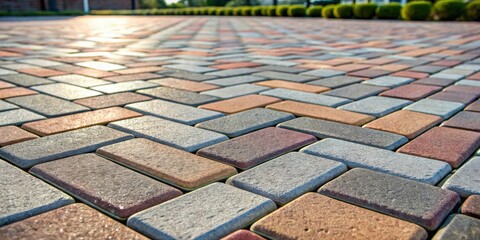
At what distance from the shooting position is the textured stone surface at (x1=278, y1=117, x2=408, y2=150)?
1.45m

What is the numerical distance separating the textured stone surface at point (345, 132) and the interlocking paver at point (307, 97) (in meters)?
0.33

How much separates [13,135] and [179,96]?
0.84m

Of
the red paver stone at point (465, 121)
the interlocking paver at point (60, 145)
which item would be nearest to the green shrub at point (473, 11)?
the red paver stone at point (465, 121)

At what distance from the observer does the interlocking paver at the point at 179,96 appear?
2.04 m

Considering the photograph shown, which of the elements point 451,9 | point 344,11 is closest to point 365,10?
point 344,11

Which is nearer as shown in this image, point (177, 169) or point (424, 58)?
point (177, 169)

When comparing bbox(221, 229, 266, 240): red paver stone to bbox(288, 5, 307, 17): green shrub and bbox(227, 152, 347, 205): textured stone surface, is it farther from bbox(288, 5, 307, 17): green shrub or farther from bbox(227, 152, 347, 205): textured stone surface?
bbox(288, 5, 307, 17): green shrub

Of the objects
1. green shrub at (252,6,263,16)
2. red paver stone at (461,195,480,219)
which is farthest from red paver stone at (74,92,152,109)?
green shrub at (252,6,263,16)

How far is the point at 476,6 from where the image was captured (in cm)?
1026

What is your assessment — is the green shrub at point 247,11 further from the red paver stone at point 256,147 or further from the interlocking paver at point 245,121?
the red paver stone at point 256,147

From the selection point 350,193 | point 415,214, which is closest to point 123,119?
point 350,193

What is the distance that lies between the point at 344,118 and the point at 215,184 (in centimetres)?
83

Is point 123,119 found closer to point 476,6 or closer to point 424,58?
point 424,58

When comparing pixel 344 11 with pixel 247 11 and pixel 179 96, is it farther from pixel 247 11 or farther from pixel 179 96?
pixel 179 96
